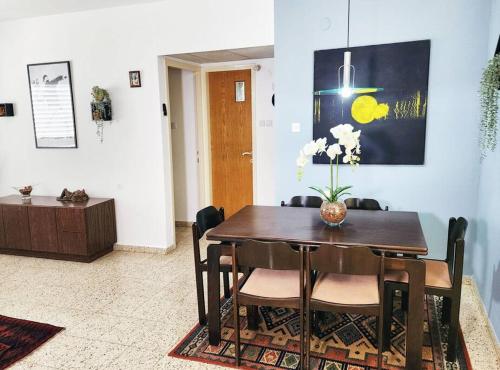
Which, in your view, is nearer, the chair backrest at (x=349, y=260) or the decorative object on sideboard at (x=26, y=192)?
the chair backrest at (x=349, y=260)

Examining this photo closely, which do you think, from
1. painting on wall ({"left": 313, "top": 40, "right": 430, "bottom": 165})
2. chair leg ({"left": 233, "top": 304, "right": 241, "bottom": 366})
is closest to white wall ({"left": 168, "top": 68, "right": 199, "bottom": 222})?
Answer: painting on wall ({"left": 313, "top": 40, "right": 430, "bottom": 165})

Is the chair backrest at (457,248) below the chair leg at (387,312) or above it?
above

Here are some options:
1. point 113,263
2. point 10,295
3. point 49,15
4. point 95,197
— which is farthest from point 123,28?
point 10,295

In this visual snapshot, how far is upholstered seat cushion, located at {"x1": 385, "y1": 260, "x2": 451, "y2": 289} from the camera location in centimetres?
234

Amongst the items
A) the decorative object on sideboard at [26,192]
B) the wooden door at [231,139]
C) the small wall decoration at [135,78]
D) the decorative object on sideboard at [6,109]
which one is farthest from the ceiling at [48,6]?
the decorative object on sideboard at [26,192]

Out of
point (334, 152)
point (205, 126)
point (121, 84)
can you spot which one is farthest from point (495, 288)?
point (121, 84)

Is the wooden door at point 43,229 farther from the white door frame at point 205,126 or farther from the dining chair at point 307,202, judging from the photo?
the dining chair at point 307,202

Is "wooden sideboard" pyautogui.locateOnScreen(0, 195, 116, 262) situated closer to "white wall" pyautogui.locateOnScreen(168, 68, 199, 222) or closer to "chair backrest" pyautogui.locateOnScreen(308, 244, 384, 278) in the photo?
"white wall" pyautogui.locateOnScreen(168, 68, 199, 222)

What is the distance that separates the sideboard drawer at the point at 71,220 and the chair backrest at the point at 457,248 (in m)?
3.37

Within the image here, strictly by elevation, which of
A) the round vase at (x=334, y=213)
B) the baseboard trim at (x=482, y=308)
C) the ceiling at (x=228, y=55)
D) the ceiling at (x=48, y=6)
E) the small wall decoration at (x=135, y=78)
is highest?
the ceiling at (x=48, y=6)

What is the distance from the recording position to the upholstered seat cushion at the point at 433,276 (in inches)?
92.1

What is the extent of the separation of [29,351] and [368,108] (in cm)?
315

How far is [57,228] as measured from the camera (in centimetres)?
419

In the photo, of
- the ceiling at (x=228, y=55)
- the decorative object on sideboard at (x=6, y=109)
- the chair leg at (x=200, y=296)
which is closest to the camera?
the chair leg at (x=200, y=296)
